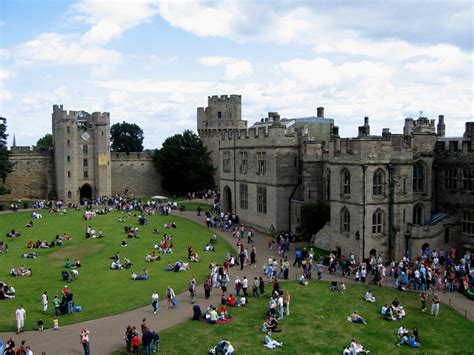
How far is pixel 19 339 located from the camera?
82.1 ft

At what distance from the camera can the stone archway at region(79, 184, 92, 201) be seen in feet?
256

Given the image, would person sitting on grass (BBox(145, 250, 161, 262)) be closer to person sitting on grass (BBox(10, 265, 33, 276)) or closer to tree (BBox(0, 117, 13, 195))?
person sitting on grass (BBox(10, 265, 33, 276))

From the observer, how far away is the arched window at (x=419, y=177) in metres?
42.0

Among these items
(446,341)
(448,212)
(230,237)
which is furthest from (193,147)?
(446,341)

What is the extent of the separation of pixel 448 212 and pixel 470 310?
14.7m

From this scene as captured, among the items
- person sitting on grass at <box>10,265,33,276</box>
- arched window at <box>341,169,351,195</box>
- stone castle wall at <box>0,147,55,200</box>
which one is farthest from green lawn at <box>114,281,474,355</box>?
stone castle wall at <box>0,147,55,200</box>

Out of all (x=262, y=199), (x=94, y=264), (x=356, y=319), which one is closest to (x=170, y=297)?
(x=356, y=319)

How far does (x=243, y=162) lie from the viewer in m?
57.3

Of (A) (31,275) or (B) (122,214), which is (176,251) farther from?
(B) (122,214)

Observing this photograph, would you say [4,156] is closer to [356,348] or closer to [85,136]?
[85,136]

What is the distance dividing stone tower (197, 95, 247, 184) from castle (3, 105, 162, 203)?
1551cm

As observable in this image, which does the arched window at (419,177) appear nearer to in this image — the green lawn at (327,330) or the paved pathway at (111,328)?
the paved pathway at (111,328)

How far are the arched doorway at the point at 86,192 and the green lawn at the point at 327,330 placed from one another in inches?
2087

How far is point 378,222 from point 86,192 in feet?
171
